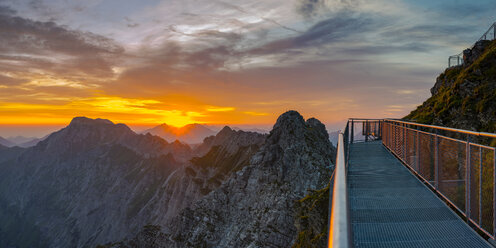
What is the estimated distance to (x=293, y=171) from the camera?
7825 cm

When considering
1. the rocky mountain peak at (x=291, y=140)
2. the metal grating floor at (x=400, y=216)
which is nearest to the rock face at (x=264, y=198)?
the rocky mountain peak at (x=291, y=140)

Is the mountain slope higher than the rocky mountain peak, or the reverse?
the mountain slope

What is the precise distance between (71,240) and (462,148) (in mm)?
249126

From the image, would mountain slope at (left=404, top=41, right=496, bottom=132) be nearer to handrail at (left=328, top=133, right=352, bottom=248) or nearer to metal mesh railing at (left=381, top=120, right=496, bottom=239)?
metal mesh railing at (left=381, top=120, right=496, bottom=239)

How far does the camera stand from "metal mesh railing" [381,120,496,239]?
233 inches

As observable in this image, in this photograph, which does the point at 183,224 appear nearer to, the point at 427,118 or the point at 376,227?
the point at 427,118

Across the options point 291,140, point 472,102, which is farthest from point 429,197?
point 291,140

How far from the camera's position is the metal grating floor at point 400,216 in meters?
5.59

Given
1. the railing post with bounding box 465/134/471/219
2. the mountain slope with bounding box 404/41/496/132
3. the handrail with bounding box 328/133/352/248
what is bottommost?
the railing post with bounding box 465/134/471/219

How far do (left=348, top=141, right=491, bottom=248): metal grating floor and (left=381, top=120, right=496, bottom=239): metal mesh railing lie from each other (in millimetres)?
306

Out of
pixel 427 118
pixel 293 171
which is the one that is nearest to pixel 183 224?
pixel 293 171

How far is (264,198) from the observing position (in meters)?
75.7

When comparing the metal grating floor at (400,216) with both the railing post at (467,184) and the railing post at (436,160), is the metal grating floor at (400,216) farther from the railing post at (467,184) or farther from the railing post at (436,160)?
the railing post at (436,160)

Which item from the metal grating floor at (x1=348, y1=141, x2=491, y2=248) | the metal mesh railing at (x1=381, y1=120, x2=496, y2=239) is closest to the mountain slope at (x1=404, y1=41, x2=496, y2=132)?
the metal mesh railing at (x1=381, y1=120, x2=496, y2=239)
